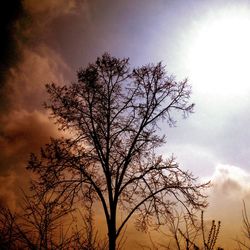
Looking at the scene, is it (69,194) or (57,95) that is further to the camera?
(57,95)

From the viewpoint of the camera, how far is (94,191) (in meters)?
13.8

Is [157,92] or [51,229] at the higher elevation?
[157,92]

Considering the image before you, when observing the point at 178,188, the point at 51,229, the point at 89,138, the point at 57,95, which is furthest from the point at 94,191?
the point at 51,229

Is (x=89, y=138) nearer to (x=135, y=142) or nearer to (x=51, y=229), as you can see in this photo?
(x=135, y=142)

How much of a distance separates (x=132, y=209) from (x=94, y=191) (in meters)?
1.61

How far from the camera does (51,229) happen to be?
492 centimetres

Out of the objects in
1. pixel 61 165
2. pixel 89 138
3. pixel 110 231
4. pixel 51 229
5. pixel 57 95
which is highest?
pixel 57 95

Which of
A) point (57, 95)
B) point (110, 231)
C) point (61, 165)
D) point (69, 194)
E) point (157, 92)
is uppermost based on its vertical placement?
point (157, 92)

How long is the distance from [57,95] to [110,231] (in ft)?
18.5

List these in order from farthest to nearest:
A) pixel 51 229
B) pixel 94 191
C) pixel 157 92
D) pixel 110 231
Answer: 1. pixel 157 92
2. pixel 94 191
3. pixel 110 231
4. pixel 51 229

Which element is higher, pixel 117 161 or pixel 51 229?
pixel 117 161

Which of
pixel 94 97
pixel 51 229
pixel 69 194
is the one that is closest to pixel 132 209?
pixel 69 194

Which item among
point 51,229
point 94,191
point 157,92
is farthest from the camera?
point 157,92

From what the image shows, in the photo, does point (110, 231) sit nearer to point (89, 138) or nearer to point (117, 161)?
point (117, 161)
